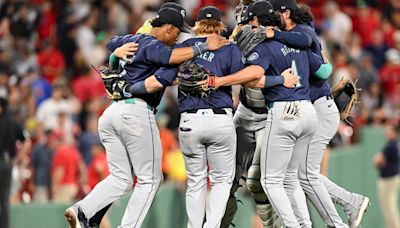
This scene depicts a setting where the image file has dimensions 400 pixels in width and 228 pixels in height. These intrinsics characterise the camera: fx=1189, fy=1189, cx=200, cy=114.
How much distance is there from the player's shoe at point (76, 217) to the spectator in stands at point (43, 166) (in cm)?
536

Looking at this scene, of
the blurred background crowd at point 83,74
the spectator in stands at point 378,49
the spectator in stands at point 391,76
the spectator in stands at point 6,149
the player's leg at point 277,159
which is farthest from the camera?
the spectator in stands at point 378,49

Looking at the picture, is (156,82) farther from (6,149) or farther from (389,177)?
(389,177)

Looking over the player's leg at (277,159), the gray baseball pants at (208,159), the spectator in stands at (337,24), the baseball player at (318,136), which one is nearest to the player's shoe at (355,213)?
the baseball player at (318,136)

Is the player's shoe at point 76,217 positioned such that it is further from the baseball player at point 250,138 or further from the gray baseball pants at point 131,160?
the baseball player at point 250,138

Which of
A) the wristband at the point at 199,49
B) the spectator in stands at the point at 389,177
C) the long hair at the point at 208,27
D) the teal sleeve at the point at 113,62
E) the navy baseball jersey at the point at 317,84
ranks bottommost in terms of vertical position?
the spectator in stands at the point at 389,177

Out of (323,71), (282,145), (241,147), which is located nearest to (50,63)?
(241,147)

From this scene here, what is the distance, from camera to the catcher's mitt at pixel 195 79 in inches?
439

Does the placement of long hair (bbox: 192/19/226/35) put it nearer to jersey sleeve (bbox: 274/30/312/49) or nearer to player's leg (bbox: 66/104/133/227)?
jersey sleeve (bbox: 274/30/312/49)

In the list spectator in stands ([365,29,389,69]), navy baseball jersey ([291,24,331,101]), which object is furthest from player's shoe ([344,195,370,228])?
spectator in stands ([365,29,389,69])

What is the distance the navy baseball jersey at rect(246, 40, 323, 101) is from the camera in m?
11.4

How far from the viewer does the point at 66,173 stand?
16516 mm

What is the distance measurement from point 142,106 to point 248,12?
1.38m

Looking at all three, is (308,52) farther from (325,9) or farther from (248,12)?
(325,9)

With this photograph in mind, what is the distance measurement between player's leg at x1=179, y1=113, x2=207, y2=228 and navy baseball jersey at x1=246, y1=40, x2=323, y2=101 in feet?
2.58
